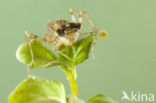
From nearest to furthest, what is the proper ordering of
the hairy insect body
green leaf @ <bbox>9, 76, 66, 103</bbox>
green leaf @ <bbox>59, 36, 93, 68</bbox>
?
1. green leaf @ <bbox>9, 76, 66, 103</bbox>
2. green leaf @ <bbox>59, 36, 93, 68</bbox>
3. the hairy insect body

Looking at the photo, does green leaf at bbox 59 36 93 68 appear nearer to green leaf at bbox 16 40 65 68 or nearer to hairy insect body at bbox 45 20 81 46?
green leaf at bbox 16 40 65 68

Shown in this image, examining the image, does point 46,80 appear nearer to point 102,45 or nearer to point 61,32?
point 61,32

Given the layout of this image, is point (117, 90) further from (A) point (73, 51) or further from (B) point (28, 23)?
(A) point (73, 51)

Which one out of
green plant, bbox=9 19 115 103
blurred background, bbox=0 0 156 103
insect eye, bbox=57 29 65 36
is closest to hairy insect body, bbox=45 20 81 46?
insect eye, bbox=57 29 65 36

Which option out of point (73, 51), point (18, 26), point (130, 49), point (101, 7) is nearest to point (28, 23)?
point (18, 26)

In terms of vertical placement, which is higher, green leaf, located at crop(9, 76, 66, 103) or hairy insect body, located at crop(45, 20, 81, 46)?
hairy insect body, located at crop(45, 20, 81, 46)

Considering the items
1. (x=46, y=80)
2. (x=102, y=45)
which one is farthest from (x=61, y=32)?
(x=102, y=45)

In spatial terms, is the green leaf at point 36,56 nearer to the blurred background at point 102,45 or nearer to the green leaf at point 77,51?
the green leaf at point 77,51
